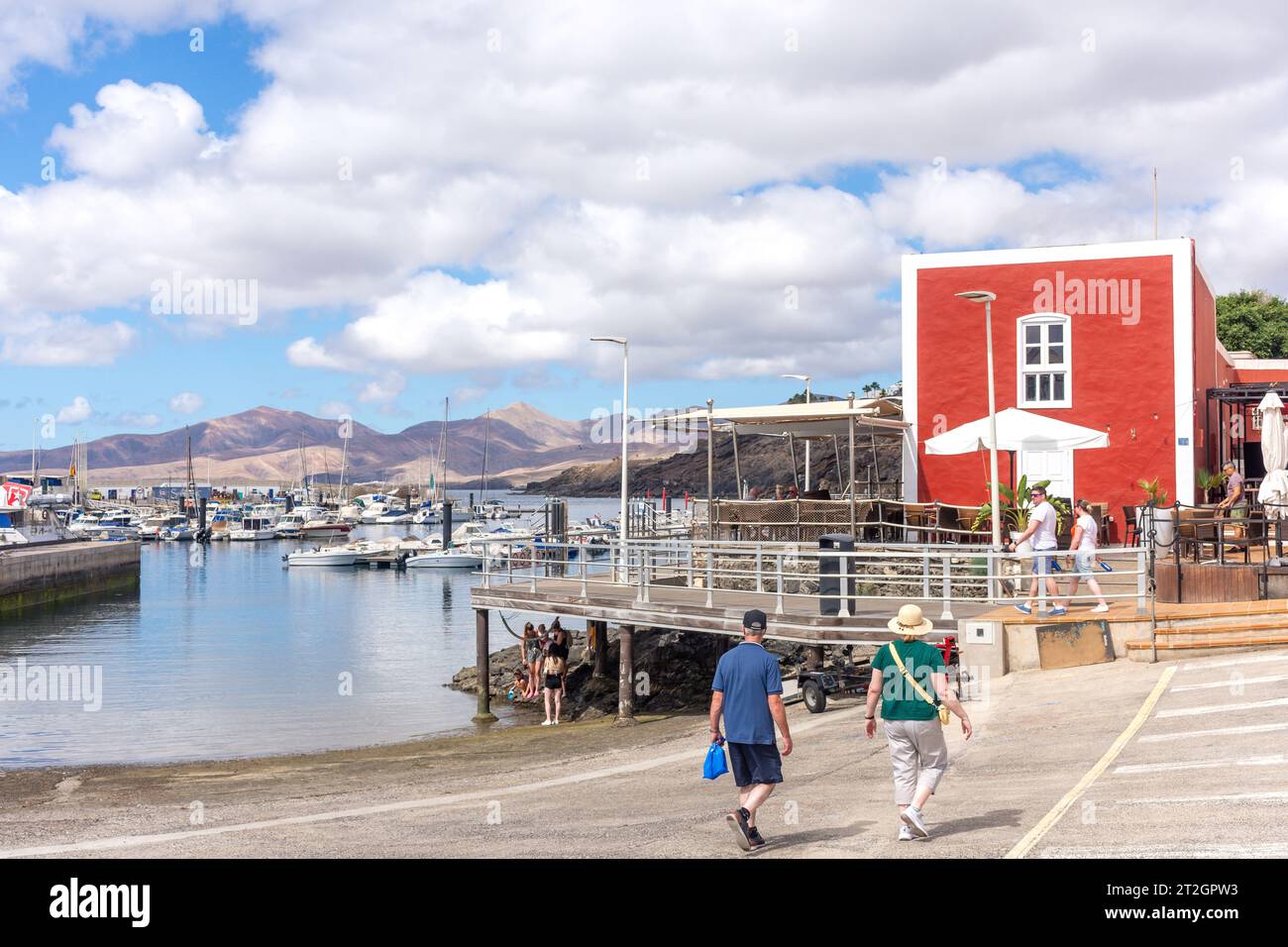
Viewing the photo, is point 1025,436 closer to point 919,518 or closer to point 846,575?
point 919,518

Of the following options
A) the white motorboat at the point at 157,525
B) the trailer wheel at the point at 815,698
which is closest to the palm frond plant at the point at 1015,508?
the trailer wheel at the point at 815,698

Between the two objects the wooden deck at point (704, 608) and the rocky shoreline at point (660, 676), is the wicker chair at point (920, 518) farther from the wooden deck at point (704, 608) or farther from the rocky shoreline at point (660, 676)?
the wooden deck at point (704, 608)

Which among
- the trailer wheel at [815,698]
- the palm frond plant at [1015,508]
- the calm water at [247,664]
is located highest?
the palm frond plant at [1015,508]

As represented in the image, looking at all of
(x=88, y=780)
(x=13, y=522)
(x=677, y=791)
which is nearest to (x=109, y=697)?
(x=88, y=780)

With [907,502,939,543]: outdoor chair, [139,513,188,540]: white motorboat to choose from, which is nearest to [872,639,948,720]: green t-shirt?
[907,502,939,543]: outdoor chair

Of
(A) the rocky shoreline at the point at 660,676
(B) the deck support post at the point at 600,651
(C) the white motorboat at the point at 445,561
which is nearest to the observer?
(A) the rocky shoreline at the point at 660,676

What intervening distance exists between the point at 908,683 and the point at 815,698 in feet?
28.9

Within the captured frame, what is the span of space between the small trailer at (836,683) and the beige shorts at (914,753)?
6.28 meters

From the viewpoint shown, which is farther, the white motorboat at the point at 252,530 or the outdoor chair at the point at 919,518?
the white motorboat at the point at 252,530

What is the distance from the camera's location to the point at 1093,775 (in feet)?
35.8

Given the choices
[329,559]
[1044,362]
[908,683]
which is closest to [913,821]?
[908,683]

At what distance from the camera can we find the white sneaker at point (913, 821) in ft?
29.4

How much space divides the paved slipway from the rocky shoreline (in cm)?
863
